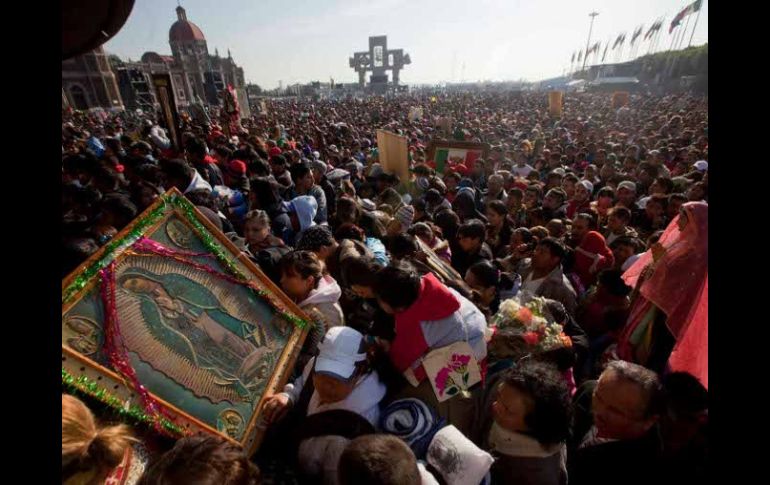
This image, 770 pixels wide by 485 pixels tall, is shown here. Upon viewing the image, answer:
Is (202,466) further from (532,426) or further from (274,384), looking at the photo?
(532,426)

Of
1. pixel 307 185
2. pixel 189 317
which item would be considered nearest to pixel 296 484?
pixel 189 317

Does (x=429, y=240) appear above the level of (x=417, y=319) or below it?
below

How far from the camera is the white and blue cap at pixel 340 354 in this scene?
1703 mm

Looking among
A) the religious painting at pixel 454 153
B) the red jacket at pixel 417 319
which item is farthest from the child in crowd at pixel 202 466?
the religious painting at pixel 454 153

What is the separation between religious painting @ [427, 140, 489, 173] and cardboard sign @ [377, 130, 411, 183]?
4.04 feet

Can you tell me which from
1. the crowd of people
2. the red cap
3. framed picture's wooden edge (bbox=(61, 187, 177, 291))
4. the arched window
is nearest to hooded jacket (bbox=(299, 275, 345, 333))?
the crowd of people

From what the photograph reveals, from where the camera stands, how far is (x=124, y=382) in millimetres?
1305

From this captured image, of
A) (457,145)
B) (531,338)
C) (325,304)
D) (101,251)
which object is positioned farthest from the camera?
(457,145)

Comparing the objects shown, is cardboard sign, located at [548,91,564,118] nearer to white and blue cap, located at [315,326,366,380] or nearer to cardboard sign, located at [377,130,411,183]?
cardboard sign, located at [377,130,411,183]

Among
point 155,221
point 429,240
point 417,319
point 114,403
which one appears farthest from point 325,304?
point 429,240

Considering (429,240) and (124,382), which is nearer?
(124,382)

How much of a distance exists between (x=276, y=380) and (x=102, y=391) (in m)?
0.68

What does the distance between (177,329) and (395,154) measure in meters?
7.60

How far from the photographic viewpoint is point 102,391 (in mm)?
1251
